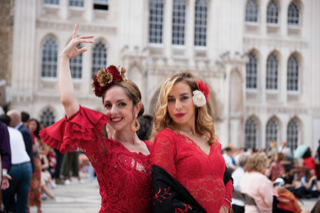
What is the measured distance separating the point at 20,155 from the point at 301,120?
20.9m

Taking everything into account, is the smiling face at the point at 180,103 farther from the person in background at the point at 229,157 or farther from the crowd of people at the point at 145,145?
the person in background at the point at 229,157

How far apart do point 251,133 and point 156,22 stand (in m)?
9.02

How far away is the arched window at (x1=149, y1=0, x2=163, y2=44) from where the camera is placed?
21.4m

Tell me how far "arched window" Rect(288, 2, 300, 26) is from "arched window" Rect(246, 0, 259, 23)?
2.56 m

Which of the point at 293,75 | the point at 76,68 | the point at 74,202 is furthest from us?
the point at 293,75

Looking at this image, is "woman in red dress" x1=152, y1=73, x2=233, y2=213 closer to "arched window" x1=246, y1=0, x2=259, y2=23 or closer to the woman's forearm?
the woman's forearm

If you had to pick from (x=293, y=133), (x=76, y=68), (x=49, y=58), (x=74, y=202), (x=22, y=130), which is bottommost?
(x=74, y=202)

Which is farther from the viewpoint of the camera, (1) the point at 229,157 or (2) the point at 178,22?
(2) the point at 178,22

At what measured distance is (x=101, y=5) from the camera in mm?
21641

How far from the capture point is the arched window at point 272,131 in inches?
895

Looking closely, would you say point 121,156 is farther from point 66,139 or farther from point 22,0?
point 22,0

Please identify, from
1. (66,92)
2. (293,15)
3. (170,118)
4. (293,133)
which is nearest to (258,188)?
(170,118)

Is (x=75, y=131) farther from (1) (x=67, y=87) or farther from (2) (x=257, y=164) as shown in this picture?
(2) (x=257, y=164)

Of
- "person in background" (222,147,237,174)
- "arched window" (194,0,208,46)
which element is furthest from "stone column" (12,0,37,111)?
"person in background" (222,147,237,174)
